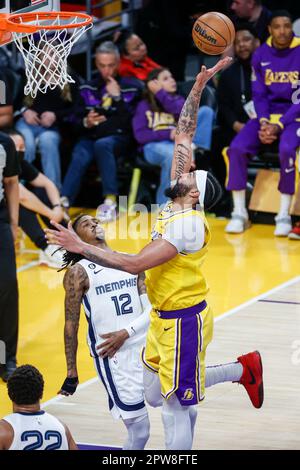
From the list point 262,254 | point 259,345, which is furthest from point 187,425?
point 262,254

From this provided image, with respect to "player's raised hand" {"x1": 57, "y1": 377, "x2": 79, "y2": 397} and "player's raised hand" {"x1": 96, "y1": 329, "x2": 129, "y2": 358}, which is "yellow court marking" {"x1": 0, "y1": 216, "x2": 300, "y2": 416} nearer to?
"player's raised hand" {"x1": 57, "y1": 377, "x2": 79, "y2": 397}

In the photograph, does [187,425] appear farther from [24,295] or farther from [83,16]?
[24,295]

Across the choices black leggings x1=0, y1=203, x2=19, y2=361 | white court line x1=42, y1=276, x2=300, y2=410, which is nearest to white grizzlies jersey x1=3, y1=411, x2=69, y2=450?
white court line x1=42, y1=276, x2=300, y2=410

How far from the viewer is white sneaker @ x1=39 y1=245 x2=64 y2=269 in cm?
1126

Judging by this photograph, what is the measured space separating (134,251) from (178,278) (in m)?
5.50

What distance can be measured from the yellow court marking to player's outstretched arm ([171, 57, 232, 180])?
1890mm

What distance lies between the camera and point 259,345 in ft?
28.2

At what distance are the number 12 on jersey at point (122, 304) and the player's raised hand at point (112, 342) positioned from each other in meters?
0.18

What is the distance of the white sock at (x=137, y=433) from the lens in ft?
20.6

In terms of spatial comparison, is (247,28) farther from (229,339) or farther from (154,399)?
(154,399)

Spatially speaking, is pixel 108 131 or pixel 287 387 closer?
pixel 287 387

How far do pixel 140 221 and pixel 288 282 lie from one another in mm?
Answer: 2876

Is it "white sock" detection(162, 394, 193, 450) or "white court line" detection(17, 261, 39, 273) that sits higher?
"white sock" detection(162, 394, 193, 450)
